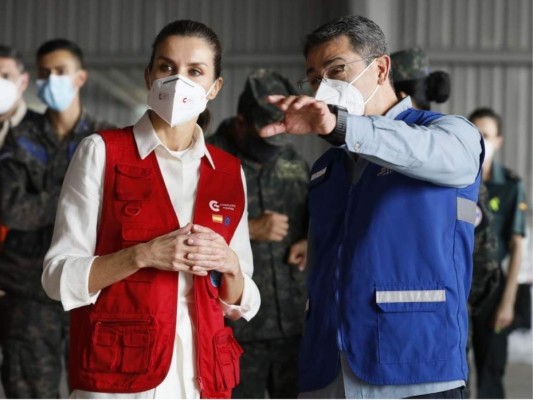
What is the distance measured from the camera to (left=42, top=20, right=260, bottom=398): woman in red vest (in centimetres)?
187

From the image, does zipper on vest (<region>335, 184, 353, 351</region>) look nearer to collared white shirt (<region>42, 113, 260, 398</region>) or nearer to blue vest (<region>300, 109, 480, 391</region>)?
blue vest (<region>300, 109, 480, 391</region>)

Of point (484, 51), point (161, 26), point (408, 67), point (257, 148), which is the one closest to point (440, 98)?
point (408, 67)

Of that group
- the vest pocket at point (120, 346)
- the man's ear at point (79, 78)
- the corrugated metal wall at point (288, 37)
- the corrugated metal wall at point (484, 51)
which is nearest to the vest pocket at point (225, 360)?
the vest pocket at point (120, 346)

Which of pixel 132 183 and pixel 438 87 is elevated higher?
pixel 438 87

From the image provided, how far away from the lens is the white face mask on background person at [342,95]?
203cm

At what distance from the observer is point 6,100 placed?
3.31 meters

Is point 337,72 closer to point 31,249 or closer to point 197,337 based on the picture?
point 197,337

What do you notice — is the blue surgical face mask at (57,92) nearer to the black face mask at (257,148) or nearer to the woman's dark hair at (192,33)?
the black face mask at (257,148)

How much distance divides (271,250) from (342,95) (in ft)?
4.67

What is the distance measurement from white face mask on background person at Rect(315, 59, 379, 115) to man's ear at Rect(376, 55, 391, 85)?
0.07 meters

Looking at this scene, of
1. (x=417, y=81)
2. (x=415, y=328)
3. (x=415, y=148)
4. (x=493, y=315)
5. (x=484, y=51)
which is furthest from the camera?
(x=484, y=51)

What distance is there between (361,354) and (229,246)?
431 millimetres

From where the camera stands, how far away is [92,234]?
1.93 metres

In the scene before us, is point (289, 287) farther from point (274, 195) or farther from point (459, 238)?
point (459, 238)
